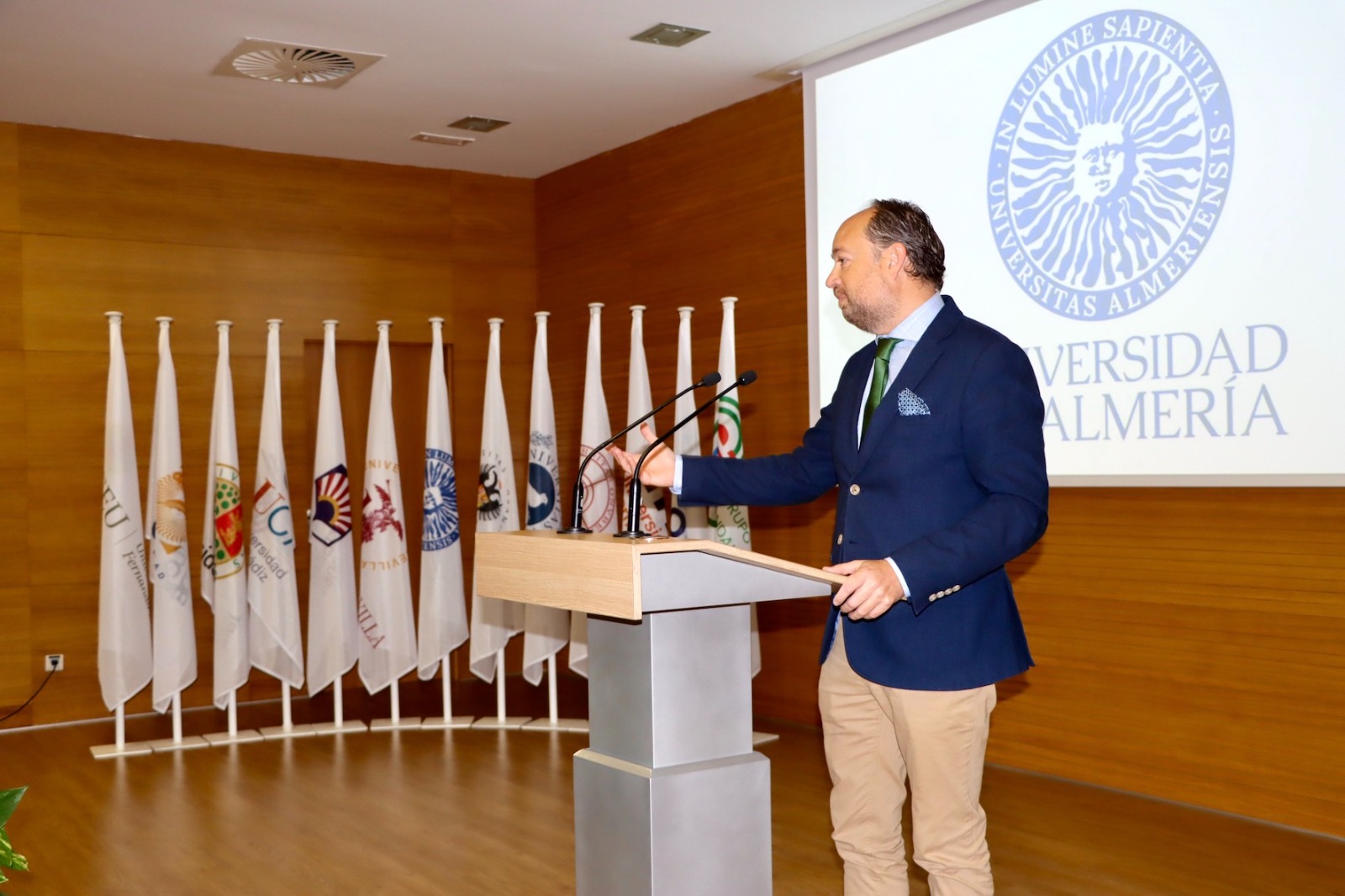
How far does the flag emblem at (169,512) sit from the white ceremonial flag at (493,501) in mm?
1424

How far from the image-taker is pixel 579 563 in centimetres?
227

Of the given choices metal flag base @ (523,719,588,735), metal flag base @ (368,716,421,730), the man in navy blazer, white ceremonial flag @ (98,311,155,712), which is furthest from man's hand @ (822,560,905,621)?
white ceremonial flag @ (98,311,155,712)

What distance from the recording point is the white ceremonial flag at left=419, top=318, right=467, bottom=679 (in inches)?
245

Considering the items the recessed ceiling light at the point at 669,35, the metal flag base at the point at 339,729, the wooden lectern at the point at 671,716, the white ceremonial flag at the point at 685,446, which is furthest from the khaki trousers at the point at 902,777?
the metal flag base at the point at 339,729

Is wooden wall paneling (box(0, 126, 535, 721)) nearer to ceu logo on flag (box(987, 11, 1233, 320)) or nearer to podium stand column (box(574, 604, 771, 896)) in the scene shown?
ceu logo on flag (box(987, 11, 1233, 320))

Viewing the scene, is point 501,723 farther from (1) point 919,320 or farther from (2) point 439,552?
(1) point 919,320

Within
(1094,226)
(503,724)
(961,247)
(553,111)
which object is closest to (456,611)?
(503,724)

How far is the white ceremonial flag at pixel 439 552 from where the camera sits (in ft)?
20.4

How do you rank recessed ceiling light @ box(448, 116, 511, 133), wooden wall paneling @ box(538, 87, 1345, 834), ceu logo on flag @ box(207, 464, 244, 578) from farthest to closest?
recessed ceiling light @ box(448, 116, 511, 133)
ceu logo on flag @ box(207, 464, 244, 578)
wooden wall paneling @ box(538, 87, 1345, 834)

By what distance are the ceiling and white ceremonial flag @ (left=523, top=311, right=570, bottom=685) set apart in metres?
1.19

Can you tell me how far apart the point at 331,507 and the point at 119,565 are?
101 centimetres

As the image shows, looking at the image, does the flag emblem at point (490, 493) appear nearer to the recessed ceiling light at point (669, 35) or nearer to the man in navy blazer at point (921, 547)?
the recessed ceiling light at point (669, 35)

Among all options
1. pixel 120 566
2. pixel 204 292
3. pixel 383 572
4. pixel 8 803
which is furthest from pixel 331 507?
pixel 8 803

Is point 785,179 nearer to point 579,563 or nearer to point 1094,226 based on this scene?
point 1094,226
